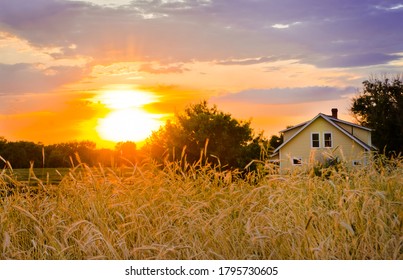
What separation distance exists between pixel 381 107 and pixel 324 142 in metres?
2.28

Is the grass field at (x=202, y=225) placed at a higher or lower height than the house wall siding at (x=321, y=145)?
lower

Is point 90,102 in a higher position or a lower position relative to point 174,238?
higher

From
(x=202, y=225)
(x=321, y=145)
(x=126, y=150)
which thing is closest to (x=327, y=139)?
(x=321, y=145)

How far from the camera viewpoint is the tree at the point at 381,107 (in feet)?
22.9

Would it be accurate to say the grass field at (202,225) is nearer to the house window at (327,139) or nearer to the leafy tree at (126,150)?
the leafy tree at (126,150)

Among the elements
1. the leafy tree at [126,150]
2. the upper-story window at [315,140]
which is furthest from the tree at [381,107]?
the leafy tree at [126,150]

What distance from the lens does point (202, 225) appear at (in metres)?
5.66

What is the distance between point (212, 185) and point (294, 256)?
2.62 metres

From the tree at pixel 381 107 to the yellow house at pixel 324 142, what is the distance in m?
0.16

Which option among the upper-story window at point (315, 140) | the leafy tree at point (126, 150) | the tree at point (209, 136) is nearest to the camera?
the leafy tree at point (126, 150)

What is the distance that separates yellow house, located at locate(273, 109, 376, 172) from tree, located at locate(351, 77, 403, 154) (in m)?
0.16
